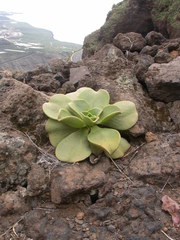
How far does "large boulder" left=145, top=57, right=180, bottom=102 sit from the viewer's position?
2.41m

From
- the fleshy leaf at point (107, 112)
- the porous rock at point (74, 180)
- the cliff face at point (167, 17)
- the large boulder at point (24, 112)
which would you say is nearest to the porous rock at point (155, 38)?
the cliff face at point (167, 17)

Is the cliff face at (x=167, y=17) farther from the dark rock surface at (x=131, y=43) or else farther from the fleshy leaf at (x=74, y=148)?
the fleshy leaf at (x=74, y=148)

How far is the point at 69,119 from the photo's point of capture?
6.73 feet

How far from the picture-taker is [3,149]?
6.48 feet

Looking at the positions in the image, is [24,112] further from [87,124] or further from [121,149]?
[121,149]

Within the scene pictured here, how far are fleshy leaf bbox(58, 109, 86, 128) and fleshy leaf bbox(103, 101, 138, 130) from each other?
207 mm

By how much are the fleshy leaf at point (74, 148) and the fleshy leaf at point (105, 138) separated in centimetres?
7

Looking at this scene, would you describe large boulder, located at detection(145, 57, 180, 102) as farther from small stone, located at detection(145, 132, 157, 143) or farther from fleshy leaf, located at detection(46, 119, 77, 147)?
fleshy leaf, located at detection(46, 119, 77, 147)

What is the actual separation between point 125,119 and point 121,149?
0.24m

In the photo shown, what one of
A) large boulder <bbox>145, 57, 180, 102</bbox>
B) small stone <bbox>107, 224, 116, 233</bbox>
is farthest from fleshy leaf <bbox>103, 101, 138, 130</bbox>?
small stone <bbox>107, 224, 116, 233</bbox>

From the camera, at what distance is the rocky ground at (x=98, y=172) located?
1.69 meters

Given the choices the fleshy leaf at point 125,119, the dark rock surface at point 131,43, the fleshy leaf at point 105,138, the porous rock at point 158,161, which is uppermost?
the dark rock surface at point 131,43

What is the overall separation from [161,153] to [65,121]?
0.69 m

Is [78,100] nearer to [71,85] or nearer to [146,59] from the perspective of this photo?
[71,85]
